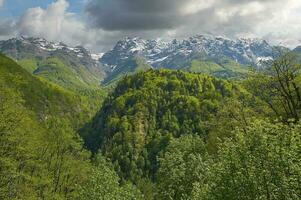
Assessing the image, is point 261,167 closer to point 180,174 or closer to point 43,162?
point 180,174

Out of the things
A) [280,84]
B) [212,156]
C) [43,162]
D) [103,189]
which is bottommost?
[43,162]

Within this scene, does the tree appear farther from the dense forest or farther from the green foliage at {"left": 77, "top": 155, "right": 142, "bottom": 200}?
the green foliage at {"left": 77, "top": 155, "right": 142, "bottom": 200}

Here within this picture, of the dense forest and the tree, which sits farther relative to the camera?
the tree

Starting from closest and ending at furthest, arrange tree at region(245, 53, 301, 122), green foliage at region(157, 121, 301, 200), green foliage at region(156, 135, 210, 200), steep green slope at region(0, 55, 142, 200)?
green foliage at region(157, 121, 301, 200)
green foliage at region(156, 135, 210, 200)
tree at region(245, 53, 301, 122)
steep green slope at region(0, 55, 142, 200)

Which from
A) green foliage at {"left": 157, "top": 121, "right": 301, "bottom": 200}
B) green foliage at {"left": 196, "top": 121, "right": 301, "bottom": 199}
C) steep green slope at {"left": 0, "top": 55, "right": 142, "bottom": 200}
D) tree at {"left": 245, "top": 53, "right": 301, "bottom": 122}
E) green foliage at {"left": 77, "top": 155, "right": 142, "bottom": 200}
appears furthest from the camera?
steep green slope at {"left": 0, "top": 55, "right": 142, "bottom": 200}

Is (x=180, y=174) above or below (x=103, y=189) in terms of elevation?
above

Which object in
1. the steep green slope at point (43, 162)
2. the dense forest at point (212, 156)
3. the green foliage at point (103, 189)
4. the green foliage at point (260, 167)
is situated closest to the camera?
the green foliage at point (260, 167)

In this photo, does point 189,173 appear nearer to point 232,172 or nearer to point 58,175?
point 232,172

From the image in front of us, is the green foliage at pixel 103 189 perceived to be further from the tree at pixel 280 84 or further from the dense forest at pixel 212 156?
the tree at pixel 280 84

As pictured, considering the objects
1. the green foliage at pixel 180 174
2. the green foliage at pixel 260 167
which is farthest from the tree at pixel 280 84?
the green foliage at pixel 260 167

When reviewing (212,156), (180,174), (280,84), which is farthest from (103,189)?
(280,84)

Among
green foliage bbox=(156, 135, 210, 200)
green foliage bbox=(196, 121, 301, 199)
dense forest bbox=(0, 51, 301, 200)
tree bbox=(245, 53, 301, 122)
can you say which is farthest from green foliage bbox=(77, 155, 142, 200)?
green foliage bbox=(196, 121, 301, 199)

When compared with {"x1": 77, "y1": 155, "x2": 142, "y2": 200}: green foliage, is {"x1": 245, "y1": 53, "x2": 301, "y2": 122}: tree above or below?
above

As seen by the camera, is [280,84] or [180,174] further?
[280,84]
